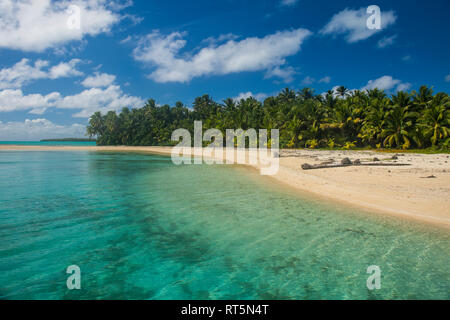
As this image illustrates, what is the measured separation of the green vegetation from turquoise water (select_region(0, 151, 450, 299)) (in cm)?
2809

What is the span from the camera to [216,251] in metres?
5.82

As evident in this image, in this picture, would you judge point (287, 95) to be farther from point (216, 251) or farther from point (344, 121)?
point (216, 251)

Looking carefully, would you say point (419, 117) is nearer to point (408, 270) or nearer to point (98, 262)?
point (408, 270)

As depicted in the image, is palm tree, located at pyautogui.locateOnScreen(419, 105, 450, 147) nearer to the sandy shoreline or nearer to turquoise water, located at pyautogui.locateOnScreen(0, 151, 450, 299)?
the sandy shoreline

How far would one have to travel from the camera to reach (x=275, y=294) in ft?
13.7

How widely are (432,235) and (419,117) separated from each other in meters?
31.3

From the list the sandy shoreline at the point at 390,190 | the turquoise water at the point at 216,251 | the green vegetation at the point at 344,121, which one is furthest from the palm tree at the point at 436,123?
the turquoise water at the point at 216,251

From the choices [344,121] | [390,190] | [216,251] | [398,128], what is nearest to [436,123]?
[398,128]

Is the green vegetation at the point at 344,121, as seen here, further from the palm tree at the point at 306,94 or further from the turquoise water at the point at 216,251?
the turquoise water at the point at 216,251

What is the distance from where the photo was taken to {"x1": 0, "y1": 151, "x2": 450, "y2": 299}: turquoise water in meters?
4.31

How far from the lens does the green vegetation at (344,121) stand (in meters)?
29.5

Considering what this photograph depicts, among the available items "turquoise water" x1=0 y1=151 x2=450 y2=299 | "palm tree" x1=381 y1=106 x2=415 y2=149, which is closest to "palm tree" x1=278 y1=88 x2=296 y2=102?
"palm tree" x1=381 y1=106 x2=415 y2=149

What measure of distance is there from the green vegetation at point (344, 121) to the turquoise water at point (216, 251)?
2809cm
